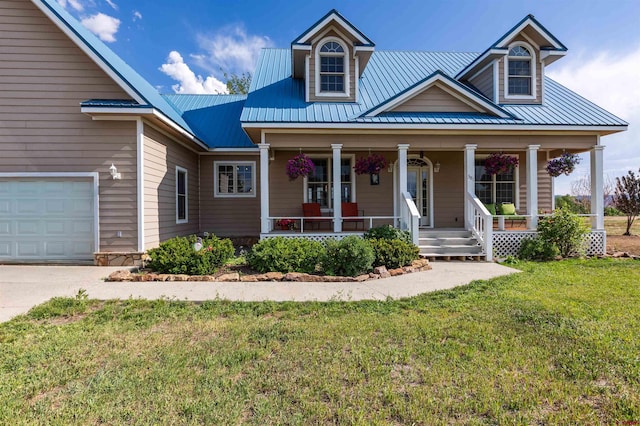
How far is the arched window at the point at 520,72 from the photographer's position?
35.5 ft

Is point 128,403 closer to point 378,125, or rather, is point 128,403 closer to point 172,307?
point 172,307

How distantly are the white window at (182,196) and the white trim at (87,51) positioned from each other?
2.82m

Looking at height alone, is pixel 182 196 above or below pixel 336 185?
below

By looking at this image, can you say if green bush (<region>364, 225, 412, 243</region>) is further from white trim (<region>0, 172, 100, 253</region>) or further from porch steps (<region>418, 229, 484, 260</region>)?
white trim (<region>0, 172, 100, 253</region>)

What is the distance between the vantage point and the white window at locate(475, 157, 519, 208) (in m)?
12.0

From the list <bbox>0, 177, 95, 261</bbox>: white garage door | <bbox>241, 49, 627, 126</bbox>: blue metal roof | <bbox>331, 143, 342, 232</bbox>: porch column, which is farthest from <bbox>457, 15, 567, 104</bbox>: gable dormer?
<bbox>0, 177, 95, 261</bbox>: white garage door

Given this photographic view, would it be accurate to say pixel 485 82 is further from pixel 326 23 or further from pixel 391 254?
pixel 391 254

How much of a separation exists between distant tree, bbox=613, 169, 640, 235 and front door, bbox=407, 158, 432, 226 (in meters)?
10.8

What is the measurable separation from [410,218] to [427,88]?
164 inches

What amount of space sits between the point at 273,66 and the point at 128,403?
41.9ft

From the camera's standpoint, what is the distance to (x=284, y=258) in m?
7.27

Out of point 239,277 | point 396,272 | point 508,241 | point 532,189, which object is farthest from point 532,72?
point 239,277

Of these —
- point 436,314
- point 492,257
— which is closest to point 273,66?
point 492,257

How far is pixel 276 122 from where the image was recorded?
30.0 feet
